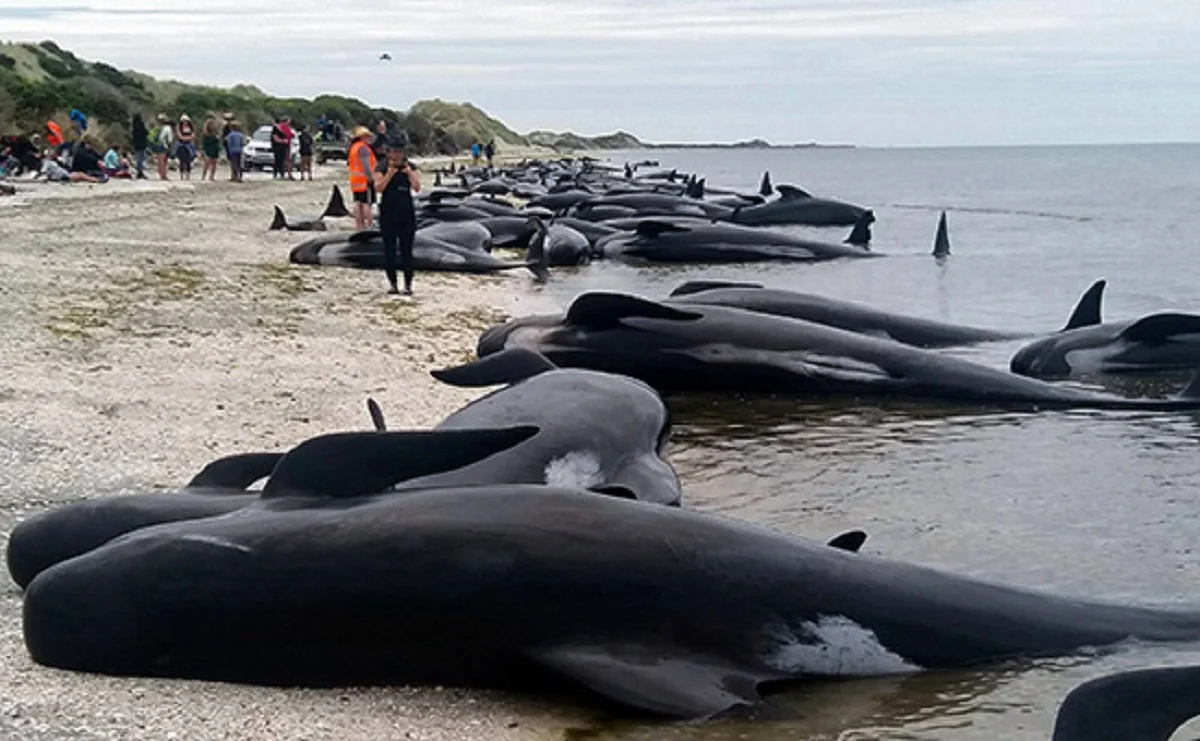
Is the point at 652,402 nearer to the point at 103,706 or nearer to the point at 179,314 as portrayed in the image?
the point at 103,706

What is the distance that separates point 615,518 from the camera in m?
4.87

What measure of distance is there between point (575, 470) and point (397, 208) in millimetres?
9445

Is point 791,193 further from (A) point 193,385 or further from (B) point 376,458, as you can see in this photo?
(B) point 376,458

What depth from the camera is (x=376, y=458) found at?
4945mm

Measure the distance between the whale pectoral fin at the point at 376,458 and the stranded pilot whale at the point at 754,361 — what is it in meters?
4.95

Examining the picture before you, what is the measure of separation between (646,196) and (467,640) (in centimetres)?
2649

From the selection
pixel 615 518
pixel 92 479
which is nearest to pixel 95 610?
pixel 615 518

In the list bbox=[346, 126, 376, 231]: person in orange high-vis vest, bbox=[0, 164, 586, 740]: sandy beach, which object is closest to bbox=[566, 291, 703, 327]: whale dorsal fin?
bbox=[0, 164, 586, 740]: sandy beach

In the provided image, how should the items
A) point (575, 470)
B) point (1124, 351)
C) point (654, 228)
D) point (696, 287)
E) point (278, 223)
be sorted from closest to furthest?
point (575, 470) → point (1124, 351) → point (696, 287) → point (654, 228) → point (278, 223)

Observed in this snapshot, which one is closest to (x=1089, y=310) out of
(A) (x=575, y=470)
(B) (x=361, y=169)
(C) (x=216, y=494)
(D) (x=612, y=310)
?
(D) (x=612, y=310)

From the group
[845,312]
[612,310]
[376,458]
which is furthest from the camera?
[845,312]

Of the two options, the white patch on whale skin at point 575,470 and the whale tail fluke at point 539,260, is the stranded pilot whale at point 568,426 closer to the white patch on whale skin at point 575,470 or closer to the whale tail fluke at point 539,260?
the white patch on whale skin at point 575,470

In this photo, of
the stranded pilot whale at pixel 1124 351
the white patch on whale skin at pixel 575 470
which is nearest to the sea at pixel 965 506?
the stranded pilot whale at pixel 1124 351

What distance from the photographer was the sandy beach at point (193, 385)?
14.9 feet
